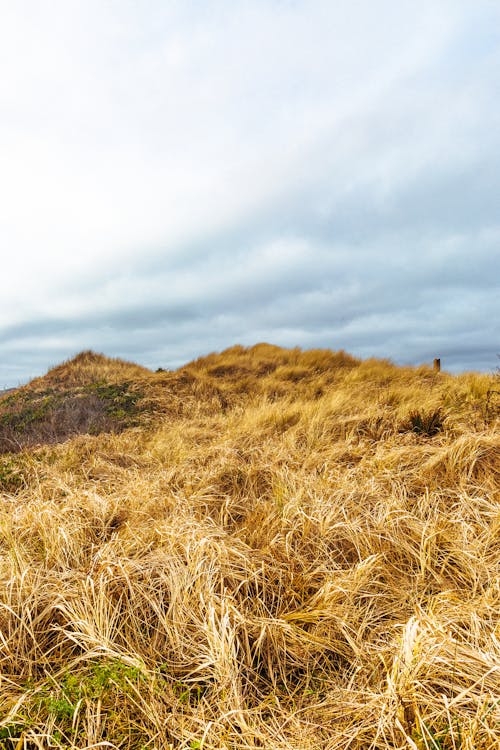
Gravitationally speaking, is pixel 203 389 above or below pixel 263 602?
above

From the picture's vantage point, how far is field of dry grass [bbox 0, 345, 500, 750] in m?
1.84

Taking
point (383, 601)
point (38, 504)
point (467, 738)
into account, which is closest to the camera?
point (467, 738)

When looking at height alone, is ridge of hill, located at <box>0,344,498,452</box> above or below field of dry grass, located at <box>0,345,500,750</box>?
above

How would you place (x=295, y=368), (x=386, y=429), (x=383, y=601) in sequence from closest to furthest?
(x=383, y=601) < (x=386, y=429) < (x=295, y=368)

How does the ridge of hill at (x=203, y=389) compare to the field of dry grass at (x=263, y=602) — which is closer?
the field of dry grass at (x=263, y=602)

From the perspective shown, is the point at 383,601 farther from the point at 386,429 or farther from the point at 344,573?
the point at 386,429

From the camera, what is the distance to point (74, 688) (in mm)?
2047

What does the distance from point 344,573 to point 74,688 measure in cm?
170

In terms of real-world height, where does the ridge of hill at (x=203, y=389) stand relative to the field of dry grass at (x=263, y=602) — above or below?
above

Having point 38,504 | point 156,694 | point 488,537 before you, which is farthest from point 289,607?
point 38,504

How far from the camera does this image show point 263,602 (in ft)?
8.82

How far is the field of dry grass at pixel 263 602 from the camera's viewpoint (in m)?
1.84

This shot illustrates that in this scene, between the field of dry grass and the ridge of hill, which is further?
the ridge of hill

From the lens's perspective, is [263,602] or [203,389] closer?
[263,602]
